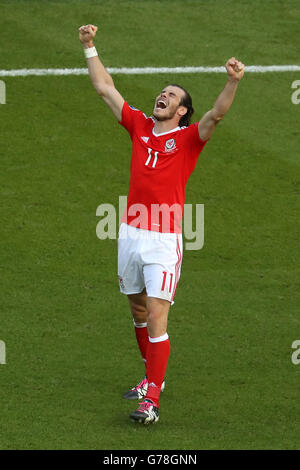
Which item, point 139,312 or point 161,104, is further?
point 139,312

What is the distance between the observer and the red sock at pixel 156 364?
7578 millimetres

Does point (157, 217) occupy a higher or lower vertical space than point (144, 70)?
lower

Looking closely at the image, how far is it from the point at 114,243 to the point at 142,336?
2.77 metres

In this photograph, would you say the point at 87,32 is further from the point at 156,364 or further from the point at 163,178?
the point at 156,364

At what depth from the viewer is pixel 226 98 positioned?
7.28 meters

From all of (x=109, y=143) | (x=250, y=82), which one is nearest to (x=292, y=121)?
(x=250, y=82)

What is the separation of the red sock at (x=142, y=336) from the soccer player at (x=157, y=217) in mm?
288

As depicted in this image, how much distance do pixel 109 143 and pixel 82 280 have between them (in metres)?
2.81

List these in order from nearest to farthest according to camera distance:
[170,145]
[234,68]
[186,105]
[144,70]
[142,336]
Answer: [234,68] < [170,145] < [186,105] < [142,336] < [144,70]

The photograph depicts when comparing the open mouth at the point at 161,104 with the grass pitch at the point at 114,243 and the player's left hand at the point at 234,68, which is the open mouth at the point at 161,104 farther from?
the grass pitch at the point at 114,243

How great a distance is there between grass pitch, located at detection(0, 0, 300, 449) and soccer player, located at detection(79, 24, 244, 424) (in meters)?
0.56

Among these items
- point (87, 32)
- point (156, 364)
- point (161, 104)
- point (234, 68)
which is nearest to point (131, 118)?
point (161, 104)

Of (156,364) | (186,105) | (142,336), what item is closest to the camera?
(156,364)
